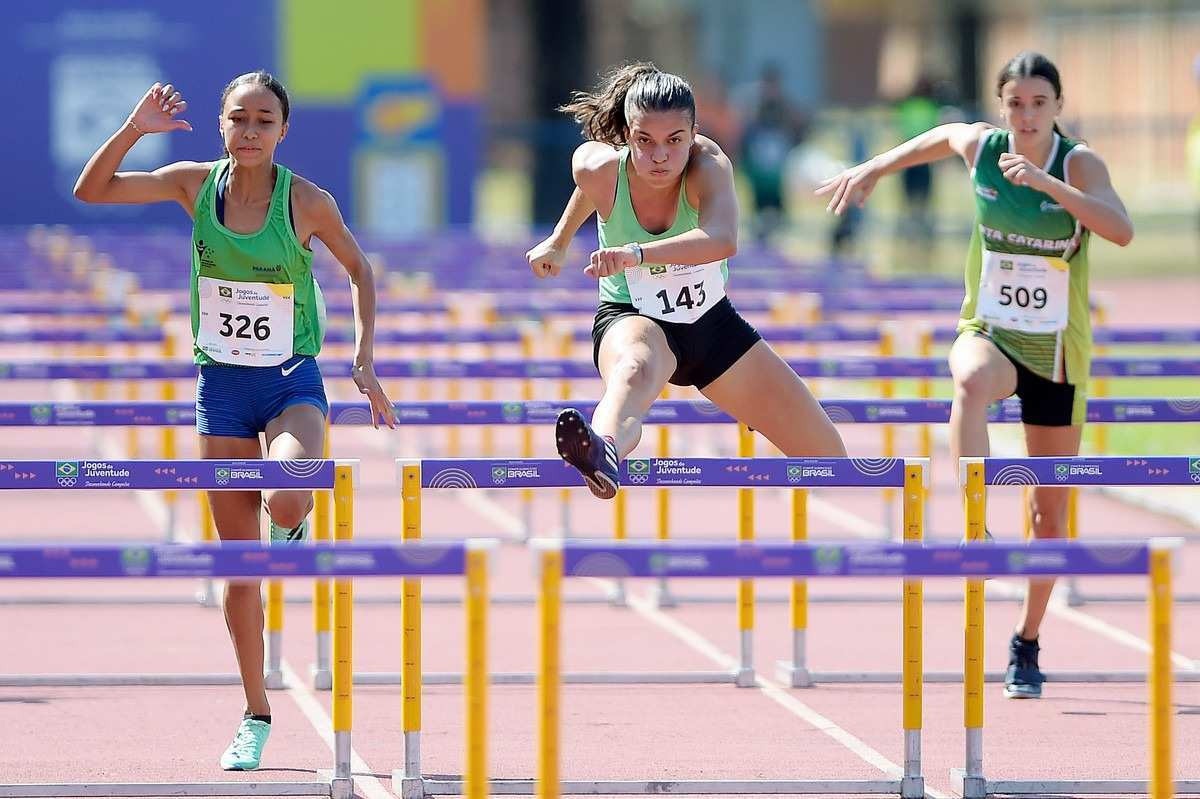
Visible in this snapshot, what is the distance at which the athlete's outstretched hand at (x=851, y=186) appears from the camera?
7.56 m

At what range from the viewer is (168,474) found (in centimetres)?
620

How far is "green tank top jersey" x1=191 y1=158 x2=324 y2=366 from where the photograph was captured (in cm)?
672

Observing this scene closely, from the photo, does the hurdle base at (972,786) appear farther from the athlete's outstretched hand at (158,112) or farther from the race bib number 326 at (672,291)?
the athlete's outstretched hand at (158,112)

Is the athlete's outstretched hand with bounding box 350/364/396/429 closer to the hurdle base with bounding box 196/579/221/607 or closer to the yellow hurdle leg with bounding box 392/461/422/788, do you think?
the yellow hurdle leg with bounding box 392/461/422/788

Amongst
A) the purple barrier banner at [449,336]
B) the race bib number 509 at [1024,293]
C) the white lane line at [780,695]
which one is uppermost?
the race bib number 509 at [1024,293]

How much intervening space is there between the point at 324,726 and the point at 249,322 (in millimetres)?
1567

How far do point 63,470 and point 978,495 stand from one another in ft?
8.66

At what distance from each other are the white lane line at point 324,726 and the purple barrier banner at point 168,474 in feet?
3.11

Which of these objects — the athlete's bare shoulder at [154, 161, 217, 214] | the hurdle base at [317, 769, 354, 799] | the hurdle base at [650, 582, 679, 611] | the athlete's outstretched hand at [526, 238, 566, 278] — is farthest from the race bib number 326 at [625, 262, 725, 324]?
the hurdle base at [650, 582, 679, 611]

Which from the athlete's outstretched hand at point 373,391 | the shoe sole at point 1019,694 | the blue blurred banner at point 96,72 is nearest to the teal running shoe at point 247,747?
the athlete's outstretched hand at point 373,391

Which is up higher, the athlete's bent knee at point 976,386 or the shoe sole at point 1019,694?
the athlete's bent knee at point 976,386

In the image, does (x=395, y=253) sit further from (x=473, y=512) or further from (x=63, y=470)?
(x=63, y=470)

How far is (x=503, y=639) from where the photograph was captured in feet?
30.2

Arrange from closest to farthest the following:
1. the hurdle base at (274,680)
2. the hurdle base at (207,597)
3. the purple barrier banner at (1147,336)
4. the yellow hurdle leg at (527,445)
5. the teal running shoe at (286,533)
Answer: the teal running shoe at (286,533) → the hurdle base at (274,680) → the hurdle base at (207,597) → the purple barrier banner at (1147,336) → the yellow hurdle leg at (527,445)
